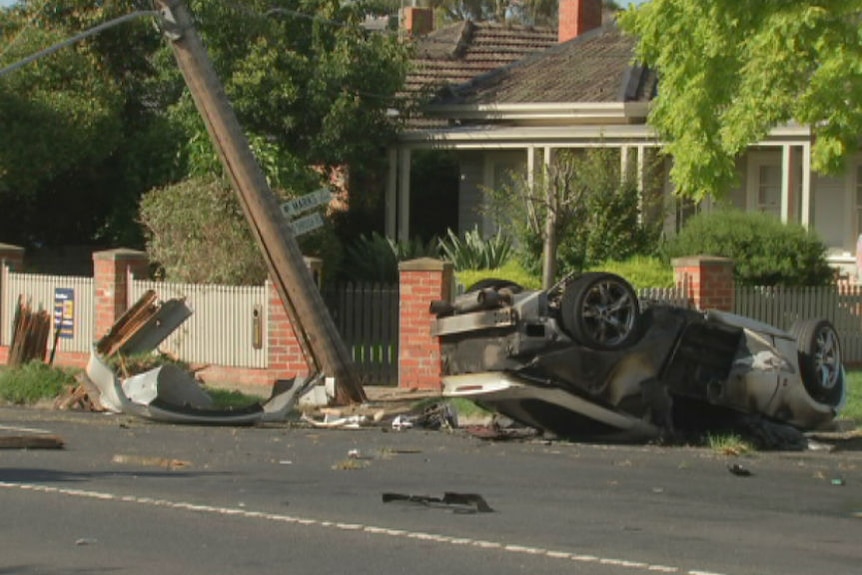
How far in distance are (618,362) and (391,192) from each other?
15.0 meters

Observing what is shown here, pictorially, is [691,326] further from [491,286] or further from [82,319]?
[82,319]

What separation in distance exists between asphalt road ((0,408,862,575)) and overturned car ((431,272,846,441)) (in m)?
0.40

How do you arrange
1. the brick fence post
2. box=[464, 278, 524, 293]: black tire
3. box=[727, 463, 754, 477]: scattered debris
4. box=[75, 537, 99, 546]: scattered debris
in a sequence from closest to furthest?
1. box=[75, 537, 99, 546]: scattered debris
2. box=[727, 463, 754, 477]: scattered debris
3. box=[464, 278, 524, 293]: black tire
4. the brick fence post

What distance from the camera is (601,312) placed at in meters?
14.4

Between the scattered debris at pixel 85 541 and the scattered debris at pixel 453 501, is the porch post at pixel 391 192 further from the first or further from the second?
the scattered debris at pixel 85 541

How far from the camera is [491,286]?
48.5 ft

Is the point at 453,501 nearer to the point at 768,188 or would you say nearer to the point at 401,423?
the point at 401,423

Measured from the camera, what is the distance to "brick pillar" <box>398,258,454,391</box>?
20391 millimetres

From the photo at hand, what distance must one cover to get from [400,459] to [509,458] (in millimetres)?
959

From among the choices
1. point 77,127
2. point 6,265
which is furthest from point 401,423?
point 77,127

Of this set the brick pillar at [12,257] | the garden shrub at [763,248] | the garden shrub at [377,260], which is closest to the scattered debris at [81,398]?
the brick pillar at [12,257]

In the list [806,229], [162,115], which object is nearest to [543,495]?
[806,229]

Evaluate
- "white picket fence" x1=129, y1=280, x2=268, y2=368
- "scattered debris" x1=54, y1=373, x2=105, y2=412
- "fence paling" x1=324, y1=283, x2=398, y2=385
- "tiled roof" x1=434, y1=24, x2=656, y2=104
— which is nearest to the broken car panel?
"scattered debris" x1=54, y1=373, x2=105, y2=412

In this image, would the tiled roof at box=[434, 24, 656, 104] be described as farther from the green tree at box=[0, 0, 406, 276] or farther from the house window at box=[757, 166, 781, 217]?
the house window at box=[757, 166, 781, 217]
